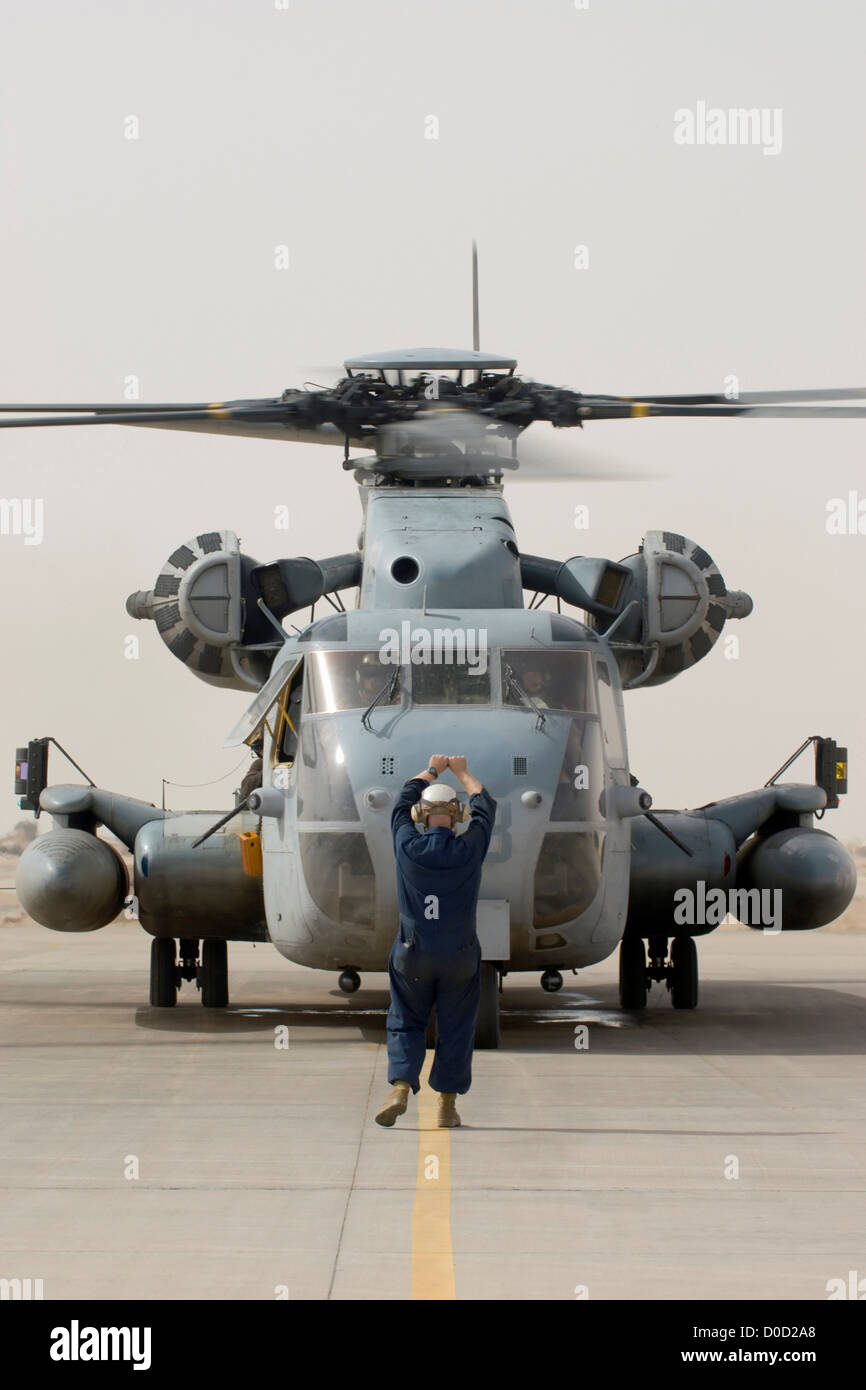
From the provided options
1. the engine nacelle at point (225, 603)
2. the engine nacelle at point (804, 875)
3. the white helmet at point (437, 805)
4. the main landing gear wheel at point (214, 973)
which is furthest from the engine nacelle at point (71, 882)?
the white helmet at point (437, 805)

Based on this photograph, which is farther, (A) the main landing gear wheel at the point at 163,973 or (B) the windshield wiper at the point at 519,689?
(A) the main landing gear wheel at the point at 163,973

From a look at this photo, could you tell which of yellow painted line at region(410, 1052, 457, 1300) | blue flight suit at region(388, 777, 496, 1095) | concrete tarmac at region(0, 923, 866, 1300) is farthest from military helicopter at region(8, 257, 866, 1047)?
yellow painted line at region(410, 1052, 457, 1300)

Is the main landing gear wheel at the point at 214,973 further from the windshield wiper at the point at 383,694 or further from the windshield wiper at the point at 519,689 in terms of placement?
the windshield wiper at the point at 519,689

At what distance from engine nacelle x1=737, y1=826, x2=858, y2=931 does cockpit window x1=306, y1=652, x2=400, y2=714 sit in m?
4.45

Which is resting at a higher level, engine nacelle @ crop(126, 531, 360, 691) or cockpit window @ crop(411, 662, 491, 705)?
engine nacelle @ crop(126, 531, 360, 691)

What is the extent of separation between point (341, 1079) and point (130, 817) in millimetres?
5249

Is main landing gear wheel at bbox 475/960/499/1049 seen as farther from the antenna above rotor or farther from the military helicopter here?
the antenna above rotor

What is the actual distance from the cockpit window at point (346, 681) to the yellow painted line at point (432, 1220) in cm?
377

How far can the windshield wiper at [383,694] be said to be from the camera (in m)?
12.5

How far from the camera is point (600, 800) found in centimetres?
A: 1274

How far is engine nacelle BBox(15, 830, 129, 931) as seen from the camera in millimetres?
15172

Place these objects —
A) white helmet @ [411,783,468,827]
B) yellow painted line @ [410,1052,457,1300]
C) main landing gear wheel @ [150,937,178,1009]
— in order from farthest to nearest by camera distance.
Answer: main landing gear wheel @ [150,937,178,1009]
white helmet @ [411,783,468,827]
yellow painted line @ [410,1052,457,1300]
